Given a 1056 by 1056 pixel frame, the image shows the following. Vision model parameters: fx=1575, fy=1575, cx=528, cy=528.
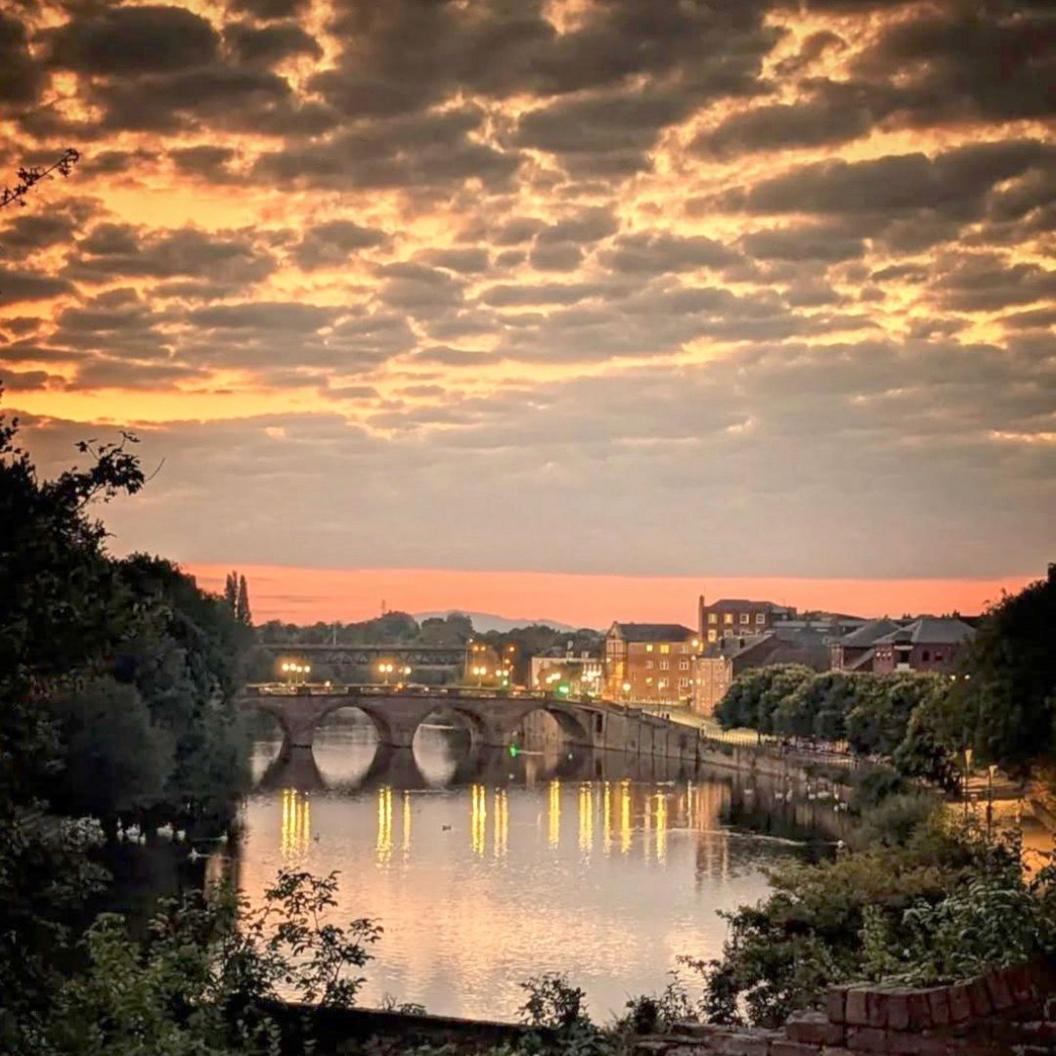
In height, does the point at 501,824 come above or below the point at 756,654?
below

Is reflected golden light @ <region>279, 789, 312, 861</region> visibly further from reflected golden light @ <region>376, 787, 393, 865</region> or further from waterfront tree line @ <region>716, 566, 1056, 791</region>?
waterfront tree line @ <region>716, 566, 1056, 791</region>

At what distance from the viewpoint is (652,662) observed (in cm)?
18088

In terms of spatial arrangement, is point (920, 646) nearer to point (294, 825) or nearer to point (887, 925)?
point (294, 825)

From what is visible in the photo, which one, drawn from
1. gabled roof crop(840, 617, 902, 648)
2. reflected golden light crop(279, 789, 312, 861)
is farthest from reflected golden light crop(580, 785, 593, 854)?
gabled roof crop(840, 617, 902, 648)

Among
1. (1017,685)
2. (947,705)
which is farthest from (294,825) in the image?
(1017,685)

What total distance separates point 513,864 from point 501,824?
12.5 meters

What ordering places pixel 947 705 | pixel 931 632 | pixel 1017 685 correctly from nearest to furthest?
pixel 1017 685 → pixel 947 705 → pixel 931 632

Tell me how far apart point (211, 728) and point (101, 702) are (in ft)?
40.5

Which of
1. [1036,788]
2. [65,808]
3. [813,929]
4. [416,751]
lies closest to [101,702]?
[65,808]

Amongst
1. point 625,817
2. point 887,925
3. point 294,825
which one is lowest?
point 625,817

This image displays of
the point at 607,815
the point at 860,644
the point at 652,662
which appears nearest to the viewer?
the point at 607,815

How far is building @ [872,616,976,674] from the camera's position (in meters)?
108

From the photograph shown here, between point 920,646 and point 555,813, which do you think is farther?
point 920,646

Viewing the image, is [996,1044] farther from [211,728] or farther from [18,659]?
[211,728]
